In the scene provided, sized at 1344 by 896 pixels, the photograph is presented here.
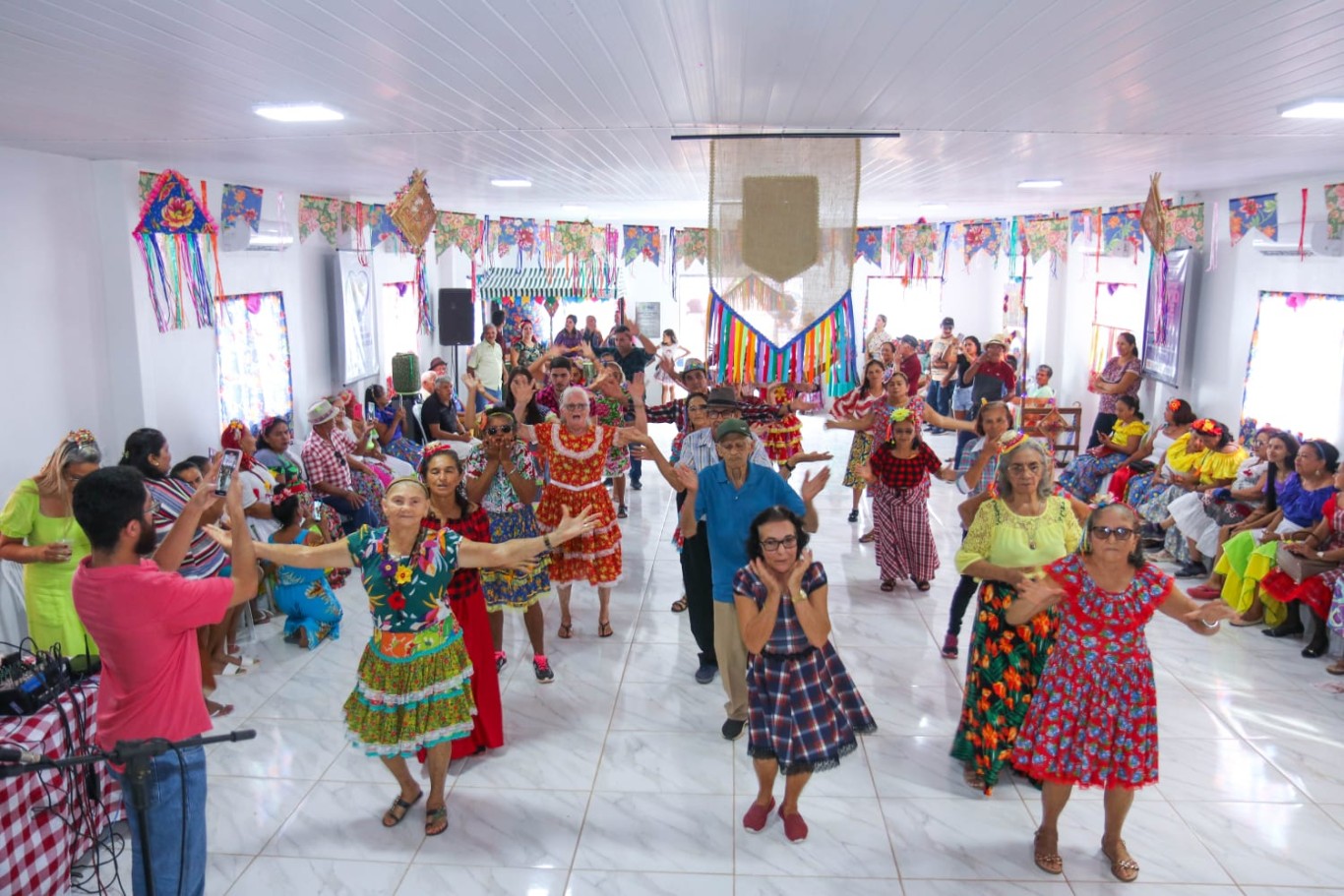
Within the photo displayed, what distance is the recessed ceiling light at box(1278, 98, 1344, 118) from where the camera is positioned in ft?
11.9

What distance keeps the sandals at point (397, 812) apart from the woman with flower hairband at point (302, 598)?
6.51 ft

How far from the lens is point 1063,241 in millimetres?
12156

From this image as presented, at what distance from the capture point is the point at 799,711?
340 centimetres

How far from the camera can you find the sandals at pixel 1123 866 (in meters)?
3.39

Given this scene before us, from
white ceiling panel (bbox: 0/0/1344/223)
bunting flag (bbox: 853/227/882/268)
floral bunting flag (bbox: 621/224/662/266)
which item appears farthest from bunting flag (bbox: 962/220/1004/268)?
white ceiling panel (bbox: 0/0/1344/223)

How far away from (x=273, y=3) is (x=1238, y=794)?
442cm

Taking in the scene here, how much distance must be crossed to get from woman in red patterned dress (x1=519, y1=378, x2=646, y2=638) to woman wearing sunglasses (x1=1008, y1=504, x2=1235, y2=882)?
96.2 inches

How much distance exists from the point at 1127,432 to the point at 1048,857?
577 centimetres

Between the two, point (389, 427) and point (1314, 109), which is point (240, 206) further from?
point (1314, 109)

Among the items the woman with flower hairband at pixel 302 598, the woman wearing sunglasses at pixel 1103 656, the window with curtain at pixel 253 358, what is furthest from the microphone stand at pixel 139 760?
the window with curtain at pixel 253 358

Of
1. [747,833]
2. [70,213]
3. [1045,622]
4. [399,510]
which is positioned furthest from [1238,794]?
[70,213]

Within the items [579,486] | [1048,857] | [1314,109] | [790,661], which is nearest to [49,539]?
[579,486]

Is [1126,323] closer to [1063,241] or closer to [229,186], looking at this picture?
[1063,241]

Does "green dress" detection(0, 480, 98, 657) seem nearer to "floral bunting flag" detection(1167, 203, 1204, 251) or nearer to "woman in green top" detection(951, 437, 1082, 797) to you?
"woman in green top" detection(951, 437, 1082, 797)
